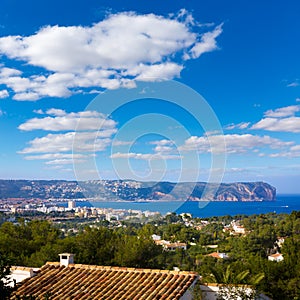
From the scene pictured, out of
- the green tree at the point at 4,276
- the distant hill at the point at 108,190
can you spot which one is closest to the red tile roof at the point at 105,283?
the green tree at the point at 4,276

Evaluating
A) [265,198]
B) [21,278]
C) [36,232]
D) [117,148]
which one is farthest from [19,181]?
[265,198]

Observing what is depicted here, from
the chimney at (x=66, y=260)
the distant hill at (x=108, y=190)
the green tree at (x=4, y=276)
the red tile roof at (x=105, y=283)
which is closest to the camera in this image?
the green tree at (x=4, y=276)

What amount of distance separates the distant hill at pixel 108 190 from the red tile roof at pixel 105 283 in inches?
322

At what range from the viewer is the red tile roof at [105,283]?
753cm

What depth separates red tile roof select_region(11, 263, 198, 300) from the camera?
7531 mm

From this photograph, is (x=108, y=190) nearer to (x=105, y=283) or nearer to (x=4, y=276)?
(x=105, y=283)

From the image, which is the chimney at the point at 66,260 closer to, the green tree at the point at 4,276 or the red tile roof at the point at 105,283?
the red tile roof at the point at 105,283

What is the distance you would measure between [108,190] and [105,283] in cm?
1210

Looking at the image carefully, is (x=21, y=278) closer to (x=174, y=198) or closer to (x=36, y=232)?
(x=36, y=232)

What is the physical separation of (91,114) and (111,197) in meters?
6.98

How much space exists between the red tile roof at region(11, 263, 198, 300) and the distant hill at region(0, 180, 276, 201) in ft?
26.8

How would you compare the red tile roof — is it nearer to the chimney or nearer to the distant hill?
the chimney

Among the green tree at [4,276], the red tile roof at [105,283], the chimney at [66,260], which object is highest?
the green tree at [4,276]

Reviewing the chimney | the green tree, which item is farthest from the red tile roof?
the green tree
